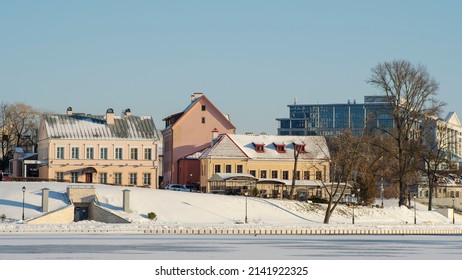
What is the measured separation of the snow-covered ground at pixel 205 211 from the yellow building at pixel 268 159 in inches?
515

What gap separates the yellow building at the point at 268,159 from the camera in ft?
336

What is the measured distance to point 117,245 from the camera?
45.7 meters

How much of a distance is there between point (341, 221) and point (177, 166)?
32.0 meters

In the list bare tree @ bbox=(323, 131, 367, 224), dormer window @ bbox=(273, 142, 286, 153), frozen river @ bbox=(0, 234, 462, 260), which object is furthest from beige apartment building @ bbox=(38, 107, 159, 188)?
frozen river @ bbox=(0, 234, 462, 260)

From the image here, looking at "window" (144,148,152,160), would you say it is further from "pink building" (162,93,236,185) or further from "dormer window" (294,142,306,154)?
"dormer window" (294,142,306,154)

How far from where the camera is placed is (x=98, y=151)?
4011 inches

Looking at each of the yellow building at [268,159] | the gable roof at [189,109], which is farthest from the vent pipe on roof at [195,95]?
the yellow building at [268,159]

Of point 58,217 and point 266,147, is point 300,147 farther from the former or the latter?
point 58,217

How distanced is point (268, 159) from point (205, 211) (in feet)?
85.3

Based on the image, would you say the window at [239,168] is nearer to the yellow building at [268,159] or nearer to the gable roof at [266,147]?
the yellow building at [268,159]

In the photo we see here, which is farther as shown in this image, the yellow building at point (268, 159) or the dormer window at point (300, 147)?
the dormer window at point (300, 147)

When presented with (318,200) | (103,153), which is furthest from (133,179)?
(318,200)

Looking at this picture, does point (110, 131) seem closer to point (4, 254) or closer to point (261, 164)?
point (261, 164)

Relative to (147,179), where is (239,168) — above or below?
above
